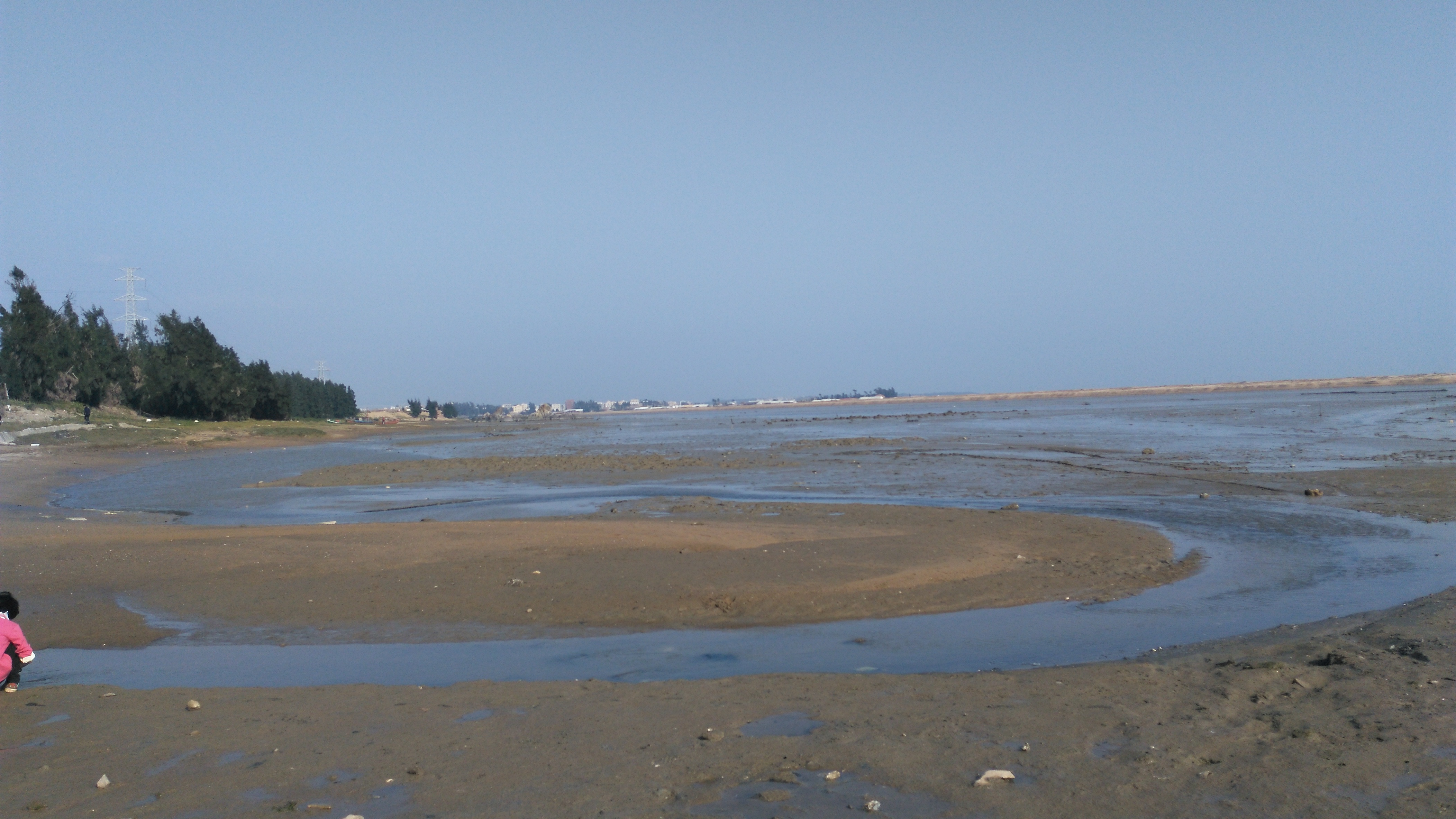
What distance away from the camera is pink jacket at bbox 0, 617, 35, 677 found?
22.4 ft

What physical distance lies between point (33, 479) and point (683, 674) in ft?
95.2

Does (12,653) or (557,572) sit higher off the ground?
(12,653)

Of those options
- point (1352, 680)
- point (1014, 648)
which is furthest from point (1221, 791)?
point (1014, 648)

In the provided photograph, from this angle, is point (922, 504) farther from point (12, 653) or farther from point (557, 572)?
point (12, 653)

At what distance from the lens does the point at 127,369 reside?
2616 inches

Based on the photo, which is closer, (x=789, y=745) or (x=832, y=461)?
(x=789, y=745)

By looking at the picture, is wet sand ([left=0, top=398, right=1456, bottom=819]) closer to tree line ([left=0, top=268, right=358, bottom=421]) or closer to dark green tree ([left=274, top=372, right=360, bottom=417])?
tree line ([left=0, top=268, right=358, bottom=421])

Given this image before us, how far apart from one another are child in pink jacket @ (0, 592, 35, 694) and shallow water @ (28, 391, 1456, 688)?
1.51 feet

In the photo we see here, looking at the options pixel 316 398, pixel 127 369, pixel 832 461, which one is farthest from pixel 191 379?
pixel 832 461

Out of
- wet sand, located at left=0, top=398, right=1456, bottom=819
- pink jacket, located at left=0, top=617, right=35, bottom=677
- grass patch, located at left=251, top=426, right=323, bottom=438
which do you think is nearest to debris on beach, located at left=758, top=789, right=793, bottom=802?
wet sand, located at left=0, top=398, right=1456, bottom=819

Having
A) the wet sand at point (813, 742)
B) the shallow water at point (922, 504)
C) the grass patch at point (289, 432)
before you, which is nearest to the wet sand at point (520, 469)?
the shallow water at point (922, 504)

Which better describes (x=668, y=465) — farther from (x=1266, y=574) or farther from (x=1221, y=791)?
(x=1221, y=791)

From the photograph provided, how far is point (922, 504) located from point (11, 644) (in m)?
15.2

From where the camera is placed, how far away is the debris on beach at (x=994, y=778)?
4879 millimetres
